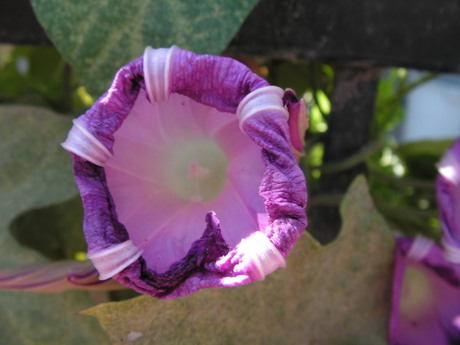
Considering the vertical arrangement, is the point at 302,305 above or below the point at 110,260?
below

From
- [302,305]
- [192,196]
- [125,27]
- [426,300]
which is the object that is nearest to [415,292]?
[426,300]

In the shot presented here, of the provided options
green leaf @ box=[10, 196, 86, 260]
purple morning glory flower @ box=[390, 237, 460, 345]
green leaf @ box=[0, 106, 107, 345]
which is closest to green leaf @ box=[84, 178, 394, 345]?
purple morning glory flower @ box=[390, 237, 460, 345]

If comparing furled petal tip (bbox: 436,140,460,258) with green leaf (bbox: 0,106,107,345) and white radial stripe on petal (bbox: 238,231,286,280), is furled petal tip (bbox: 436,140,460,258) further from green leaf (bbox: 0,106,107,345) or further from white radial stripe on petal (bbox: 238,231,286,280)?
green leaf (bbox: 0,106,107,345)

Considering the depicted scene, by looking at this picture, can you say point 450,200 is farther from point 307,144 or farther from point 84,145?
point 84,145

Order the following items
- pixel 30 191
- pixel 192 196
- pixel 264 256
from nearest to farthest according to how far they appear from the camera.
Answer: pixel 264 256 → pixel 192 196 → pixel 30 191

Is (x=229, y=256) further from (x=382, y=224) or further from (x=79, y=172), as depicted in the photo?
(x=382, y=224)

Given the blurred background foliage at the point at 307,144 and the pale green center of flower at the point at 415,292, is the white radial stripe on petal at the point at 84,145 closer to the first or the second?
the blurred background foliage at the point at 307,144

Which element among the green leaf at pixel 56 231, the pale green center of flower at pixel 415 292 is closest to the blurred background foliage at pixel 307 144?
the green leaf at pixel 56 231

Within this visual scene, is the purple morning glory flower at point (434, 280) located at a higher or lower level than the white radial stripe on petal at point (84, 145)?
lower
